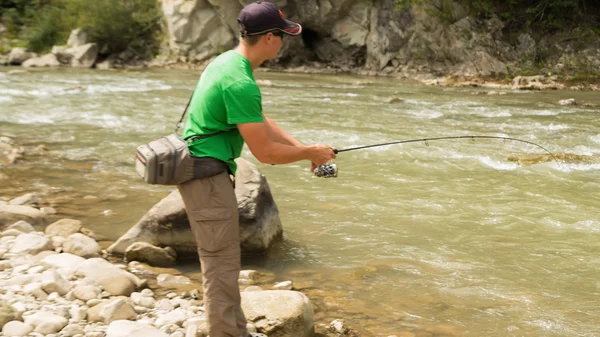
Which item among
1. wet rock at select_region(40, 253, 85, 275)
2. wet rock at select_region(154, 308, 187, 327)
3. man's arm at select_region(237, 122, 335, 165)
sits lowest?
wet rock at select_region(154, 308, 187, 327)

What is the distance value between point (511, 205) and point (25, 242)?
16.4ft

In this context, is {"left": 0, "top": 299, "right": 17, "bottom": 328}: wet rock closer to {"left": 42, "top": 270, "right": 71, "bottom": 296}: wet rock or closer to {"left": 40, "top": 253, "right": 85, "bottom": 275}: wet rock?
{"left": 42, "top": 270, "right": 71, "bottom": 296}: wet rock

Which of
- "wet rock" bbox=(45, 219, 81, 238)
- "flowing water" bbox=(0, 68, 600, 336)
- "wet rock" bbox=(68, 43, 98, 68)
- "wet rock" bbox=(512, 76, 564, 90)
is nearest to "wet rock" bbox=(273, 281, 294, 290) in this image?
"flowing water" bbox=(0, 68, 600, 336)

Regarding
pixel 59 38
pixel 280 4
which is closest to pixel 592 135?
pixel 280 4

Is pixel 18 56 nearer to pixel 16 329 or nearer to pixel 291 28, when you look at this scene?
pixel 16 329

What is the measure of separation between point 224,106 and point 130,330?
54.3 inches

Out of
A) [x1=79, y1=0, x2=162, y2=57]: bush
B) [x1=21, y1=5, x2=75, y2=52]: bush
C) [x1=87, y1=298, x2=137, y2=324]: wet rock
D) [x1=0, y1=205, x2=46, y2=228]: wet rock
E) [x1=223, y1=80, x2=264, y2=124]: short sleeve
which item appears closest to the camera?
[x1=223, y1=80, x2=264, y2=124]: short sleeve

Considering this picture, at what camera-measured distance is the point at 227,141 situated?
116 inches

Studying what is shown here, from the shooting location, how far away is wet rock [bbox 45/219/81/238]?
516 centimetres

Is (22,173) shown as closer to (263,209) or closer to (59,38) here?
(263,209)

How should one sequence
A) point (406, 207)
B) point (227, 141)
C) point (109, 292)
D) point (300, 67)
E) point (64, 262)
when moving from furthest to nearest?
point (300, 67) < point (406, 207) < point (64, 262) < point (109, 292) < point (227, 141)

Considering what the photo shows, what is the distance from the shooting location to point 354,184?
7816 millimetres

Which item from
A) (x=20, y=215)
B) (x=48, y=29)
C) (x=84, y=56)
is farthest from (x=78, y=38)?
(x=20, y=215)

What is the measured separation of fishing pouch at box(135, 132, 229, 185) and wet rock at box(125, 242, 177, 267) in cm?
212
